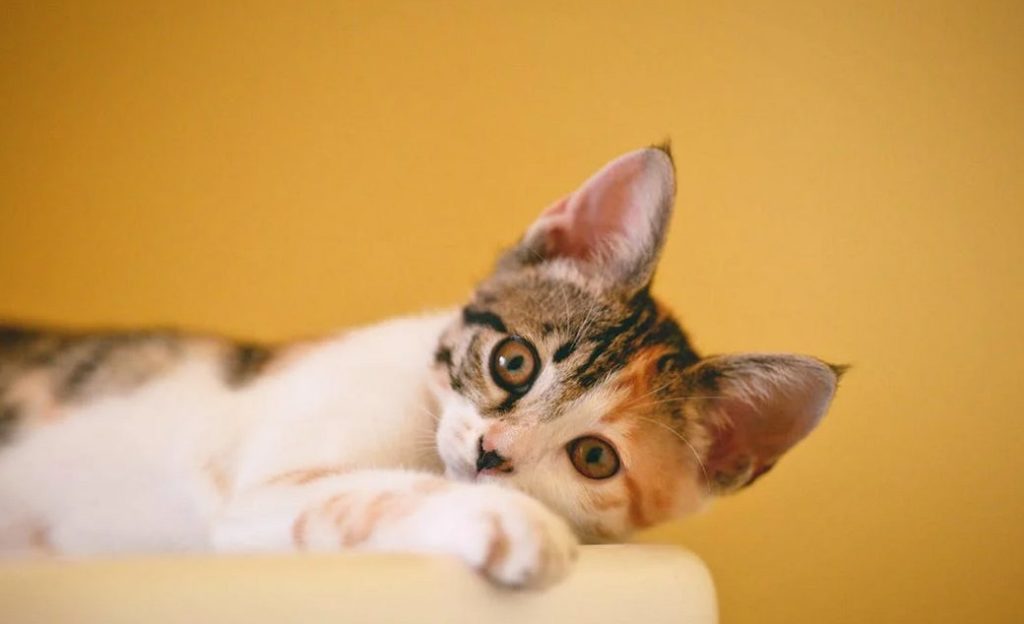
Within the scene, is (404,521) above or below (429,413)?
below

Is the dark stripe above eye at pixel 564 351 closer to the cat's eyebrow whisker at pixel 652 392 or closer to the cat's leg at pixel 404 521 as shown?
the cat's eyebrow whisker at pixel 652 392

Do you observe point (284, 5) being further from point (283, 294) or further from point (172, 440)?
point (172, 440)

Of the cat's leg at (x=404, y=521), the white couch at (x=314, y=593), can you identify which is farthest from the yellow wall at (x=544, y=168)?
the white couch at (x=314, y=593)

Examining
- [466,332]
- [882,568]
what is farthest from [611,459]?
[882,568]

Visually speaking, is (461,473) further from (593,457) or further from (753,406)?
(753,406)

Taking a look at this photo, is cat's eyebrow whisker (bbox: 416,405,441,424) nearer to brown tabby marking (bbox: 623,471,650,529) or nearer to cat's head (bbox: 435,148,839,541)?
cat's head (bbox: 435,148,839,541)

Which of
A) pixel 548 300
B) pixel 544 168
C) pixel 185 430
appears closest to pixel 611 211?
pixel 548 300
